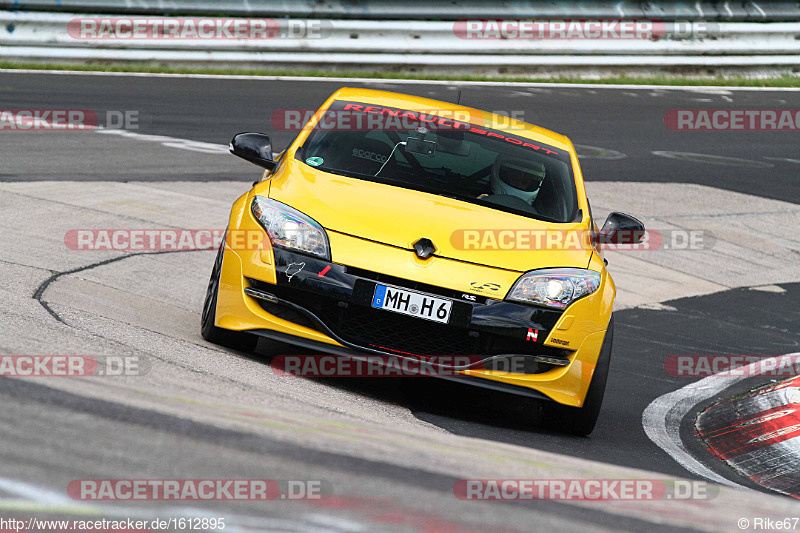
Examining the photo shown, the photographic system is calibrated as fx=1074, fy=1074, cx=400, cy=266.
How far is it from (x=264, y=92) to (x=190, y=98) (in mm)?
1432

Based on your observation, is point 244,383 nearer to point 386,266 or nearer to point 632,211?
point 386,266

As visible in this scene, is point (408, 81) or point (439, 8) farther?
point (439, 8)

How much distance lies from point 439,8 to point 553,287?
15.1 metres

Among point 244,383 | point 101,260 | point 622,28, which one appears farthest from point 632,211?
point 622,28

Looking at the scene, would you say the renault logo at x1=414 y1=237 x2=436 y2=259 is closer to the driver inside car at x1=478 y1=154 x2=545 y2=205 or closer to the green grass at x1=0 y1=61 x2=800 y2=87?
the driver inside car at x1=478 y1=154 x2=545 y2=205

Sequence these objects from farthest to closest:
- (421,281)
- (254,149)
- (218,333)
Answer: (254,149) < (218,333) < (421,281)

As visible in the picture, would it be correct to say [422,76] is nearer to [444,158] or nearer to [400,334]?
[444,158]

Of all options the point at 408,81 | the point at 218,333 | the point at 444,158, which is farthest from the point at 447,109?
the point at 408,81

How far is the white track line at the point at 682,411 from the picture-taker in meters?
5.12

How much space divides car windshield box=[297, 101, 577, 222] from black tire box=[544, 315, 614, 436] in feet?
2.97

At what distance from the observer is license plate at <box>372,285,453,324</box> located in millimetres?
4949

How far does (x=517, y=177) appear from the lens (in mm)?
6227

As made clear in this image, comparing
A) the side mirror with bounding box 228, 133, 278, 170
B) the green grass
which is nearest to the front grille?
the side mirror with bounding box 228, 133, 278, 170

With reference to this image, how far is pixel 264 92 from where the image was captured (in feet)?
55.0
